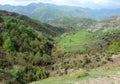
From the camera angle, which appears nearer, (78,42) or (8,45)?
(8,45)

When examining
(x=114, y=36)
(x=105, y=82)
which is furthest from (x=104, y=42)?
(x=105, y=82)

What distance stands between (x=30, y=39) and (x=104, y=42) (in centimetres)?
4549

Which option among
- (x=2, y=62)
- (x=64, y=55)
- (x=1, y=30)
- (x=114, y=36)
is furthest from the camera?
(x=114, y=36)

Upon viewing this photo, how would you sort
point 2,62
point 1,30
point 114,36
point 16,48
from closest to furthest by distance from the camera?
point 2,62, point 16,48, point 1,30, point 114,36

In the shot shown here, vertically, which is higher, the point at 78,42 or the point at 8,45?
the point at 8,45

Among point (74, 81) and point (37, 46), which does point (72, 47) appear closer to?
point (37, 46)

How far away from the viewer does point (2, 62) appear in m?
79.1

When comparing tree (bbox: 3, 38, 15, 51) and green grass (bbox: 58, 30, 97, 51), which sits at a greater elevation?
tree (bbox: 3, 38, 15, 51)

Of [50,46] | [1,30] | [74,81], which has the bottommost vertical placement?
[50,46]

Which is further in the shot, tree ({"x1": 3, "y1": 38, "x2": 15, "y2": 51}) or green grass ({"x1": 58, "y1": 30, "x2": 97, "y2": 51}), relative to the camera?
green grass ({"x1": 58, "y1": 30, "x2": 97, "y2": 51})

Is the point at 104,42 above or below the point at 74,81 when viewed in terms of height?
below

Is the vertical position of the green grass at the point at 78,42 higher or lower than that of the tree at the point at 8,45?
lower

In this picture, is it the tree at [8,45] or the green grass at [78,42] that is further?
the green grass at [78,42]

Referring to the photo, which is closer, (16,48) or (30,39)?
(16,48)
